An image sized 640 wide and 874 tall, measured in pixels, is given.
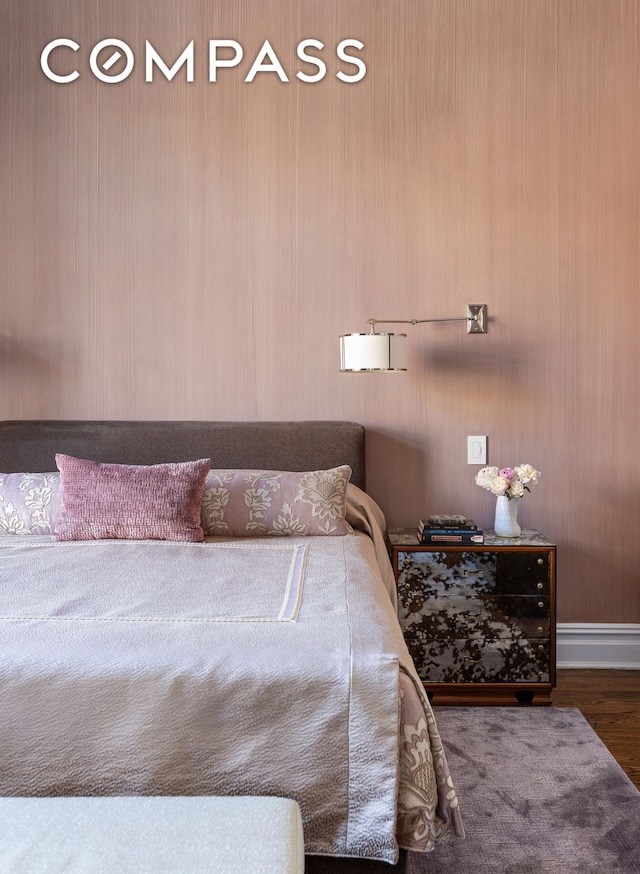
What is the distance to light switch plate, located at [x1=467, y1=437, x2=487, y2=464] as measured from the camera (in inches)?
128

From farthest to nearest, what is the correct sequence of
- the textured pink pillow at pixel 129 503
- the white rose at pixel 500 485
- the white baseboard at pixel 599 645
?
1. the white baseboard at pixel 599 645
2. the white rose at pixel 500 485
3. the textured pink pillow at pixel 129 503

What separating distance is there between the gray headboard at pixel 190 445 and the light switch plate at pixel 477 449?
0.49 metres

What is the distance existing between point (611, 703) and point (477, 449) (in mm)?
1132

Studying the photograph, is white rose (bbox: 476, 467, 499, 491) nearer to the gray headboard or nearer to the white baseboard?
the gray headboard

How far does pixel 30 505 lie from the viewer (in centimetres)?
277

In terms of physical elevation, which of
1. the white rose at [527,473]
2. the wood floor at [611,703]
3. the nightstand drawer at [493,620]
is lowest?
the wood floor at [611,703]

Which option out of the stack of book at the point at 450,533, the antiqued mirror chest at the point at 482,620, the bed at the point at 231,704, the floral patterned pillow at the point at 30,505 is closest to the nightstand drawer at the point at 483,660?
the antiqued mirror chest at the point at 482,620

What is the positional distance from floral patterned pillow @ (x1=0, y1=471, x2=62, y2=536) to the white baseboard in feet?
7.11

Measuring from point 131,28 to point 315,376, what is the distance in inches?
67.0

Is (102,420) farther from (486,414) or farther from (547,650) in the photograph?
(547,650)

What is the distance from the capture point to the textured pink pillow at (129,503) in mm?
2607

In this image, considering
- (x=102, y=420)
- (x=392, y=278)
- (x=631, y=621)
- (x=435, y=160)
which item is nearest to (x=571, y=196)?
(x=435, y=160)

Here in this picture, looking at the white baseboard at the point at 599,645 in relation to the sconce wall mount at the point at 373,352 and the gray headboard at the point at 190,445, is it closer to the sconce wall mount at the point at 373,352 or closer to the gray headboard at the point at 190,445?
the gray headboard at the point at 190,445

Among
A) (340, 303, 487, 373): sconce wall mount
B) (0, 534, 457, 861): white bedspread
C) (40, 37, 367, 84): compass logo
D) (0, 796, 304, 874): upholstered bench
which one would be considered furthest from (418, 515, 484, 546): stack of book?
(40, 37, 367, 84): compass logo
